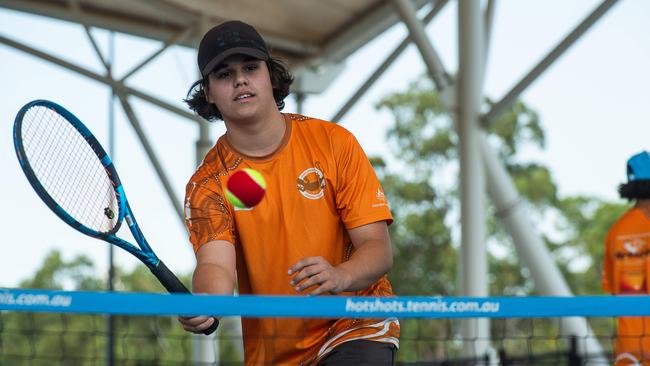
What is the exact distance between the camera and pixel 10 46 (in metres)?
10.5

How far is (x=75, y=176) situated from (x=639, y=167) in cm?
327

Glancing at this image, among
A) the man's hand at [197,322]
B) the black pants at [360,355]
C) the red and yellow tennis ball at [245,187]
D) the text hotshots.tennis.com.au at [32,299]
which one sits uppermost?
the red and yellow tennis ball at [245,187]

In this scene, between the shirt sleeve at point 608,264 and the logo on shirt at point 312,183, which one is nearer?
the logo on shirt at point 312,183

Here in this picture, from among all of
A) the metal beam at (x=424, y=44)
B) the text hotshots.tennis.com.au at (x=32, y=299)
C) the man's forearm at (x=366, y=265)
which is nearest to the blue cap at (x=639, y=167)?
the man's forearm at (x=366, y=265)

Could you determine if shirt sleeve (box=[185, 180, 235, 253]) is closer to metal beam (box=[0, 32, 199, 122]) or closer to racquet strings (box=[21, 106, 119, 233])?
racquet strings (box=[21, 106, 119, 233])

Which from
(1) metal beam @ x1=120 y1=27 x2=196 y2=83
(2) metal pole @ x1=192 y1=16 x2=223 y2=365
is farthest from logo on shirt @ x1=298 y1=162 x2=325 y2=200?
(1) metal beam @ x1=120 y1=27 x2=196 y2=83

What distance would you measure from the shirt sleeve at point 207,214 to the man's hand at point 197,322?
0.30 metres

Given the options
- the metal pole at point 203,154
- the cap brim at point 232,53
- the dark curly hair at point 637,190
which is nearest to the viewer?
the cap brim at point 232,53

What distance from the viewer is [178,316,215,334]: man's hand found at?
3.01 metres

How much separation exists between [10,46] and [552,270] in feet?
19.3

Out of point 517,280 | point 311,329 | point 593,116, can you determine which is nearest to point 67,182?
point 311,329

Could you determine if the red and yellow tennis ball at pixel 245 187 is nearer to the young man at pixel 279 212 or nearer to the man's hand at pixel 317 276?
the young man at pixel 279 212

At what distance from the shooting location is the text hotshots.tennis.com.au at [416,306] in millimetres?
2986

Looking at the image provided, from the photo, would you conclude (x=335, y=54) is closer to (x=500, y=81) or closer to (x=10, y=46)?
(x=10, y=46)
